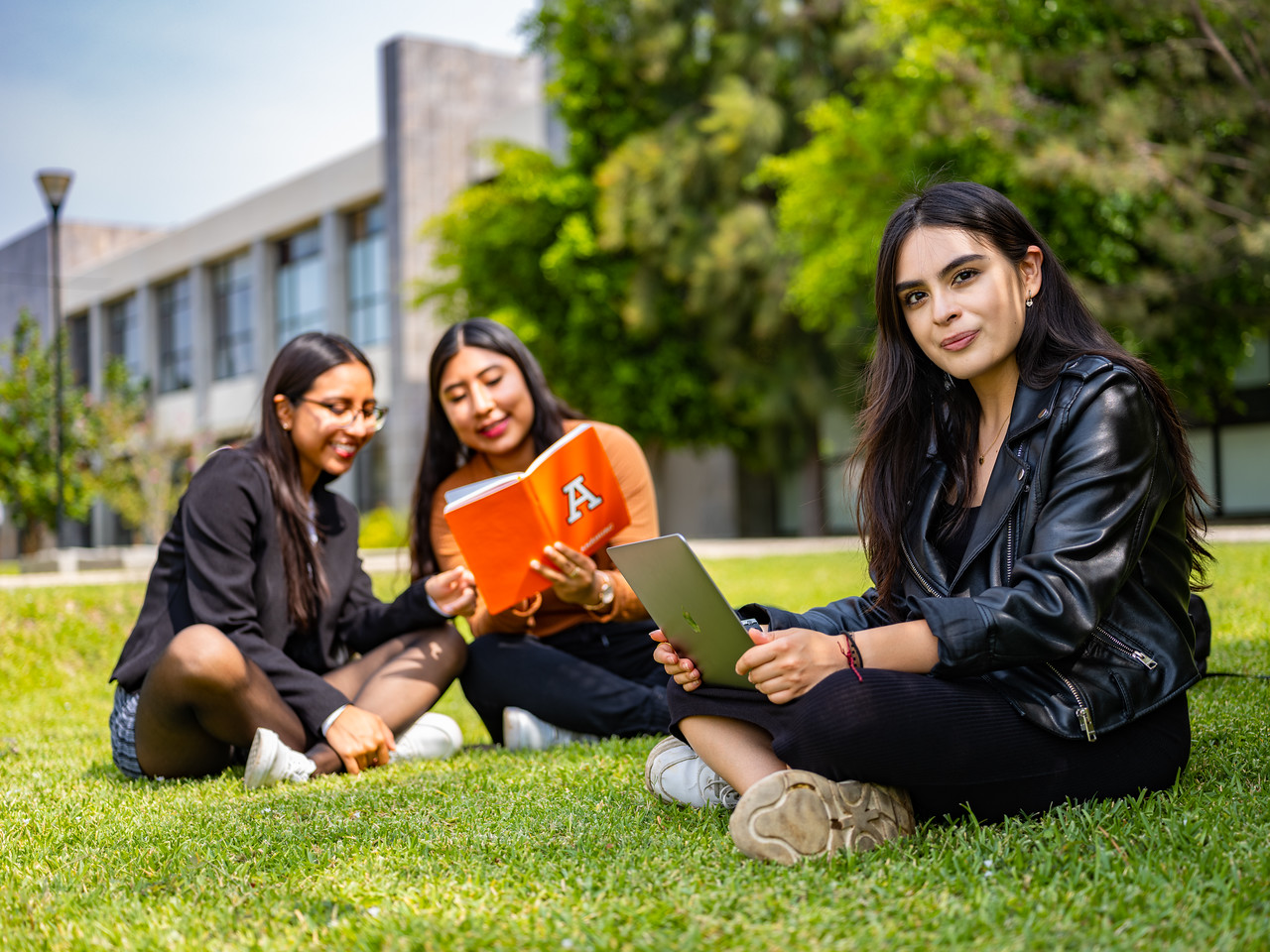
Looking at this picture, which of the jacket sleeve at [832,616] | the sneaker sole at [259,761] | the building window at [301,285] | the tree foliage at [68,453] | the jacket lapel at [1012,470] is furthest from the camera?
the building window at [301,285]

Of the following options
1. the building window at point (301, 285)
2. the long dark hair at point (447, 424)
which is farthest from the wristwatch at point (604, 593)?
the building window at point (301, 285)

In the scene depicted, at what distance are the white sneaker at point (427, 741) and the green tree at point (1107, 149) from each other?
894 centimetres

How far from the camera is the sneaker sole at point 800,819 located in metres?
2.19

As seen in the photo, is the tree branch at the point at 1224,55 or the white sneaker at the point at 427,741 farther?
the tree branch at the point at 1224,55

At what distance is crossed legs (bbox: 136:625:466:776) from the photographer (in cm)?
332

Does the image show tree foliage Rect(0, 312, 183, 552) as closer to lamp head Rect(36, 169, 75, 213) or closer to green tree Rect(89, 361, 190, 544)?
green tree Rect(89, 361, 190, 544)

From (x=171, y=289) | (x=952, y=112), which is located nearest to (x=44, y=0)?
(x=952, y=112)

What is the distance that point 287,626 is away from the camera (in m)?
3.82

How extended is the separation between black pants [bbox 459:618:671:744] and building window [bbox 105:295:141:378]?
36952 millimetres

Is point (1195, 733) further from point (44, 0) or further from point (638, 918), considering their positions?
point (44, 0)

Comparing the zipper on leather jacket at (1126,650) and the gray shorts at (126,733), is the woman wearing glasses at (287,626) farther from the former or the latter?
the zipper on leather jacket at (1126,650)

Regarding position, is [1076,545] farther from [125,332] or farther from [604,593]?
[125,332]

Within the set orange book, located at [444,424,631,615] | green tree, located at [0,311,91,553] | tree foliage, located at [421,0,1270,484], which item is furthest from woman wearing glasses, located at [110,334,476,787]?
green tree, located at [0,311,91,553]

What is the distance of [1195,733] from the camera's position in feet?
10.2
